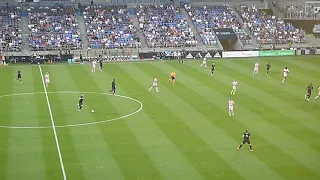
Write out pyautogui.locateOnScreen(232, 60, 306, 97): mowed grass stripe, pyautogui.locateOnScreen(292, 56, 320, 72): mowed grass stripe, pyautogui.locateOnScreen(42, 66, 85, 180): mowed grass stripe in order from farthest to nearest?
pyautogui.locateOnScreen(292, 56, 320, 72): mowed grass stripe < pyautogui.locateOnScreen(232, 60, 306, 97): mowed grass stripe < pyautogui.locateOnScreen(42, 66, 85, 180): mowed grass stripe

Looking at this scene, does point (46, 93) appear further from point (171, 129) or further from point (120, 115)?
point (171, 129)

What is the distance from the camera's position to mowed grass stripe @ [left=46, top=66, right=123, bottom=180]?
3356cm

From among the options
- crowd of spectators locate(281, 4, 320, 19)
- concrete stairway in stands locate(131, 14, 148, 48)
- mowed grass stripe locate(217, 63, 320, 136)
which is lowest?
mowed grass stripe locate(217, 63, 320, 136)

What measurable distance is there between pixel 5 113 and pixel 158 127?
42.3 feet

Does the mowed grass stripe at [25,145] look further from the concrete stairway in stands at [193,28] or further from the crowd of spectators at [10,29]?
the concrete stairway in stands at [193,28]

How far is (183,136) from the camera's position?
40562 millimetres

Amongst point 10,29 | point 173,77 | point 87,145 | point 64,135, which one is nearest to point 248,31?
point 173,77

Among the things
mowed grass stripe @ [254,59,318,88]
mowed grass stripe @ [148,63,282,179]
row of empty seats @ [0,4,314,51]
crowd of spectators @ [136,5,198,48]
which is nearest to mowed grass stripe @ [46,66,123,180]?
mowed grass stripe @ [148,63,282,179]

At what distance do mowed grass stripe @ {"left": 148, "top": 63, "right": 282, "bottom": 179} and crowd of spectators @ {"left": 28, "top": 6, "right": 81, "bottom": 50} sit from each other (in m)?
25.1

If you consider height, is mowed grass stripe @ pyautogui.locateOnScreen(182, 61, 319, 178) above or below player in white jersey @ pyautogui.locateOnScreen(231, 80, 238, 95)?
below

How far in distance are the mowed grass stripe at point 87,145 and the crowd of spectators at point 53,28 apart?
27797mm

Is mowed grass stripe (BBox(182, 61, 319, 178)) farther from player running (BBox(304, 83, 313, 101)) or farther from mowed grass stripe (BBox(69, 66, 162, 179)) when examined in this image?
mowed grass stripe (BBox(69, 66, 162, 179))

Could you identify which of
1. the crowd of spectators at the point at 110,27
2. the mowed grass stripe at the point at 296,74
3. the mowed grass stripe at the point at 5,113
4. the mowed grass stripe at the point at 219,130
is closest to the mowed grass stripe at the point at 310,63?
the mowed grass stripe at the point at 296,74

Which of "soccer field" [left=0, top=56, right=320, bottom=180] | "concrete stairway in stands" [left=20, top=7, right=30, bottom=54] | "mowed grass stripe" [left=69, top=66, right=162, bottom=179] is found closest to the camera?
"mowed grass stripe" [left=69, top=66, right=162, bottom=179]
